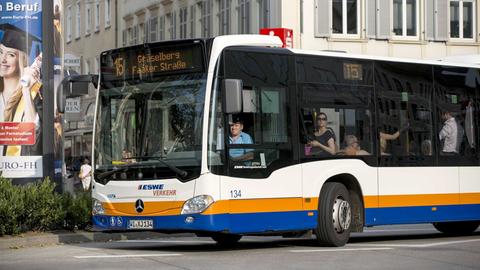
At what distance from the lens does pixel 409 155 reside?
60.4 feet

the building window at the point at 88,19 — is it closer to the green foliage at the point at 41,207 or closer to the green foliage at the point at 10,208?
the green foliage at the point at 41,207

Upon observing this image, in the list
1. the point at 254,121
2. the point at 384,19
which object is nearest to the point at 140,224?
the point at 254,121

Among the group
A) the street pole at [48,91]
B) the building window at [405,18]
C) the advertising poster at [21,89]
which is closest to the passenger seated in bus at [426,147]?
the street pole at [48,91]

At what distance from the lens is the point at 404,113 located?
18469mm

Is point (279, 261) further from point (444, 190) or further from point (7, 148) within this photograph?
point (7, 148)

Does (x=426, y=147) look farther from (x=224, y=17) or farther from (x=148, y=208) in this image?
(x=224, y=17)

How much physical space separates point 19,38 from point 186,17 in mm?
32882

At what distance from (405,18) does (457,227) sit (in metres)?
26.3

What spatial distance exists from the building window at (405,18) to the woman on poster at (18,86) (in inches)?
1069

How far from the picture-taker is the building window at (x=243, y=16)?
46.0 metres

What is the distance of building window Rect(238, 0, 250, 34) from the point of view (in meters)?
46.0

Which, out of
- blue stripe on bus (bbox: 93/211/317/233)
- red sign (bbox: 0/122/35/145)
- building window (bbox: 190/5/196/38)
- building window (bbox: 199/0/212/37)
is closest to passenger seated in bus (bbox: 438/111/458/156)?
blue stripe on bus (bbox: 93/211/317/233)

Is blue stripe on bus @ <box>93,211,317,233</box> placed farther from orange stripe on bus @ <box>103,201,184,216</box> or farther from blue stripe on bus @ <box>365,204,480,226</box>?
blue stripe on bus @ <box>365,204,480,226</box>

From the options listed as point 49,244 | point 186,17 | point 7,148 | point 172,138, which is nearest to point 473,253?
point 172,138
